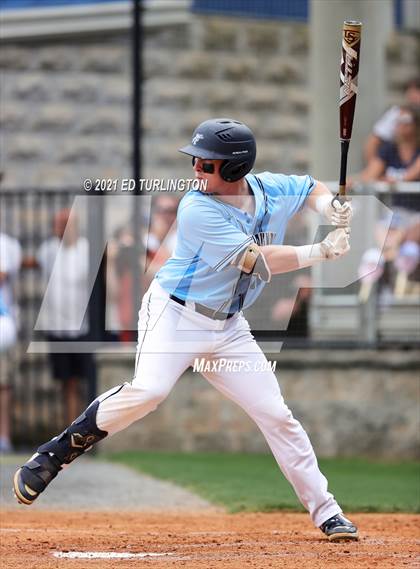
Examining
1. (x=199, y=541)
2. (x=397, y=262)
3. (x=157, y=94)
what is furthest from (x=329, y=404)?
(x=199, y=541)

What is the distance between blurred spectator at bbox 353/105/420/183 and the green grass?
2626mm

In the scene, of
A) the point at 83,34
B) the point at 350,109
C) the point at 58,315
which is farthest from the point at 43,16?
the point at 350,109

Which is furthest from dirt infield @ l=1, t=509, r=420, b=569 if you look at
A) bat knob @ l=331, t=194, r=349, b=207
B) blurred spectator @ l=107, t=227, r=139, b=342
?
blurred spectator @ l=107, t=227, r=139, b=342

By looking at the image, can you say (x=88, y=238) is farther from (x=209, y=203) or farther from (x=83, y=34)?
(x=209, y=203)

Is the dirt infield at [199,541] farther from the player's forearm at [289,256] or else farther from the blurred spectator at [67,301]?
the blurred spectator at [67,301]

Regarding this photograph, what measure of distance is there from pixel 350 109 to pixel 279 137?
26.0 feet

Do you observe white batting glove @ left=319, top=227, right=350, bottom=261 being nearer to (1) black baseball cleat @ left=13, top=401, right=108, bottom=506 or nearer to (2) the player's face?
(2) the player's face

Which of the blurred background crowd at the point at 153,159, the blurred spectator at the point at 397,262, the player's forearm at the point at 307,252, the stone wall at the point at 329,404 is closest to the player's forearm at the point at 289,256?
the player's forearm at the point at 307,252

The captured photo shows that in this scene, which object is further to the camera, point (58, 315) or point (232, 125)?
point (58, 315)

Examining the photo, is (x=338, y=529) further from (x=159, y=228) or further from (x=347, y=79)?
(x=159, y=228)

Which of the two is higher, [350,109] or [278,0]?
[350,109]

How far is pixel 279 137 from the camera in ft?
49.1

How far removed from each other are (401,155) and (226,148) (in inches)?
225

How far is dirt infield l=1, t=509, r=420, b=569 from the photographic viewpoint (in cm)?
630
